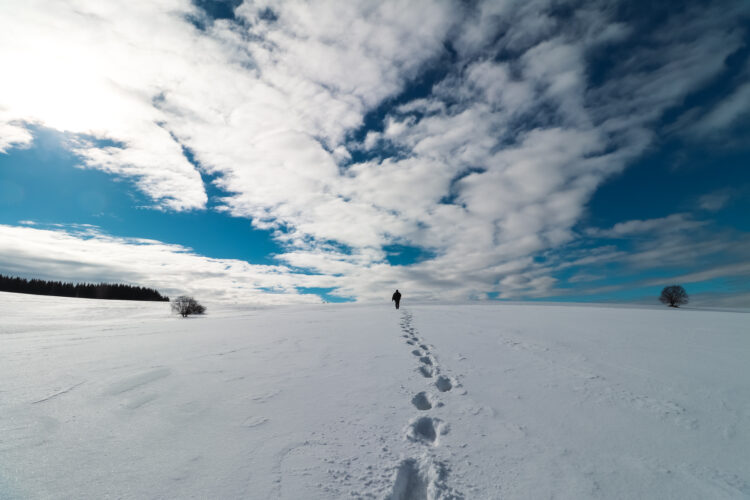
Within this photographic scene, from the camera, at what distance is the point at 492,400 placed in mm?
3893

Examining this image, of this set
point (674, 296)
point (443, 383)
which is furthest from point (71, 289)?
point (674, 296)

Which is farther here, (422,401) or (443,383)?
(443,383)

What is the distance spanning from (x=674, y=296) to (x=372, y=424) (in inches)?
1717

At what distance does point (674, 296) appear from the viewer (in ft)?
106

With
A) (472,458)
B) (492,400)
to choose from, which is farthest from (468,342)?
(472,458)

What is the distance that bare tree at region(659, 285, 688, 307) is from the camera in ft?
105

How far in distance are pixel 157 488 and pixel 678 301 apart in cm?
4543

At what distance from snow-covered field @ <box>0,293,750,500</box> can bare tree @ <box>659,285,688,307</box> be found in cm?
3638

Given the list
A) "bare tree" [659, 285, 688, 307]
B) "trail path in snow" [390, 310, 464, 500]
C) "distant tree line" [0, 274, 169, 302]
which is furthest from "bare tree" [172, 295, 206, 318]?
"distant tree line" [0, 274, 169, 302]

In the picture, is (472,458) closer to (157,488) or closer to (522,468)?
(522,468)

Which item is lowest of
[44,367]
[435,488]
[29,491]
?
[435,488]

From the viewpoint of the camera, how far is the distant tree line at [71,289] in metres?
65.3

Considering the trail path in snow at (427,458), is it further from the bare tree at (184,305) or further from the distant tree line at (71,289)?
the distant tree line at (71,289)

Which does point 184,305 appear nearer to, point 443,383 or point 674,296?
point 443,383
